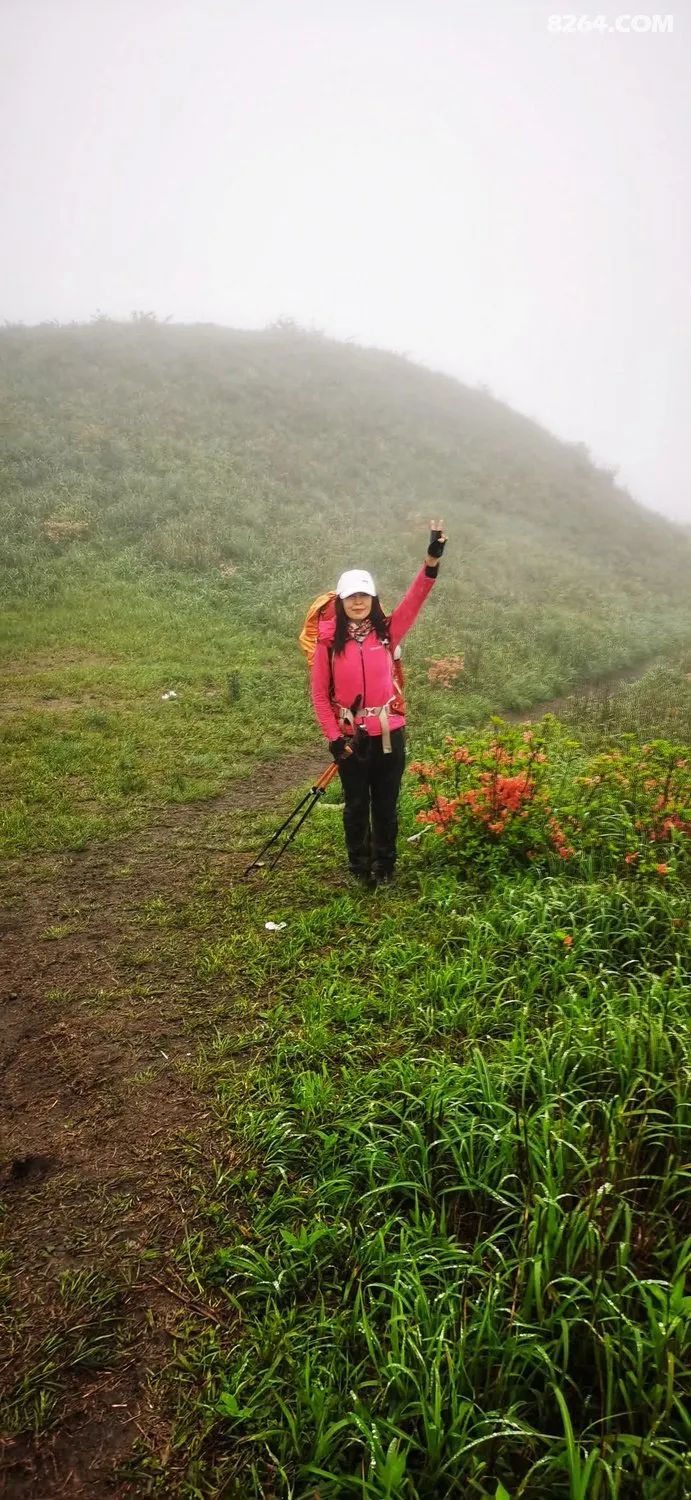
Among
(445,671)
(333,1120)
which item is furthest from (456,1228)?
(445,671)

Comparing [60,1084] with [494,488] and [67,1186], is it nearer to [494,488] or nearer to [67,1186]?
[67,1186]

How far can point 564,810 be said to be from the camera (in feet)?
18.5

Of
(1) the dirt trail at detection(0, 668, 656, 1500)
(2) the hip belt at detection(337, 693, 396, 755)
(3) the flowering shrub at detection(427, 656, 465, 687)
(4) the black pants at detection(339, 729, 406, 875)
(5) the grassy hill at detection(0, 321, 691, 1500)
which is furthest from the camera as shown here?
(3) the flowering shrub at detection(427, 656, 465, 687)

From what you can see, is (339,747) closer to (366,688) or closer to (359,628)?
(366,688)

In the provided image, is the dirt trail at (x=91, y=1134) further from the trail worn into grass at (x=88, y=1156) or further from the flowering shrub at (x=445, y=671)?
the flowering shrub at (x=445, y=671)

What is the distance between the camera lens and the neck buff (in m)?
5.39

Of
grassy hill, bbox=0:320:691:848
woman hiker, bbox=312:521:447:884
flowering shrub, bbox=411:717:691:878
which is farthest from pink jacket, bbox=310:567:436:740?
grassy hill, bbox=0:320:691:848

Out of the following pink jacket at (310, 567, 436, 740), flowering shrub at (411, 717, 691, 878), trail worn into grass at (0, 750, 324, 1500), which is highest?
pink jacket at (310, 567, 436, 740)

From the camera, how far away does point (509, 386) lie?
136625 mm

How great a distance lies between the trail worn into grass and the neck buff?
2846 millimetres

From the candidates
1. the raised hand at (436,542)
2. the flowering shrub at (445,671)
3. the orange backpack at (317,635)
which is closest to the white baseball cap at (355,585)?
the orange backpack at (317,635)

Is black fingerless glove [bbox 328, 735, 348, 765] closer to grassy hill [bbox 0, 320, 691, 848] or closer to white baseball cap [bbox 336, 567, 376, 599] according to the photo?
white baseball cap [bbox 336, 567, 376, 599]

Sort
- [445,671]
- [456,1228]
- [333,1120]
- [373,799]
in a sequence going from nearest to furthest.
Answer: [456,1228]
[333,1120]
[373,799]
[445,671]

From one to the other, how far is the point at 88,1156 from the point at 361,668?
Result: 3668 mm
